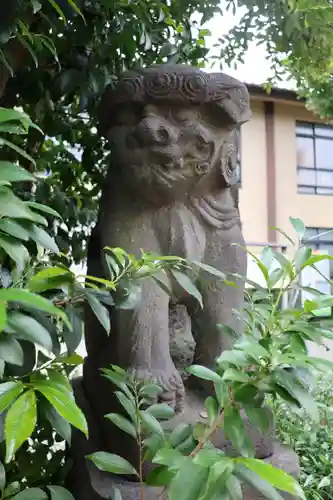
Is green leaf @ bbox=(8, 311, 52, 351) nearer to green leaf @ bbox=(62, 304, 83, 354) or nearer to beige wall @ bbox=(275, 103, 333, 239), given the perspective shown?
green leaf @ bbox=(62, 304, 83, 354)

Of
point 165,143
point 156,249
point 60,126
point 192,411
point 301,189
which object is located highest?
point 301,189

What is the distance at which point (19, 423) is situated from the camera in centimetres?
39

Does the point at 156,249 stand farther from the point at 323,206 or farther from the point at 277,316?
the point at 323,206

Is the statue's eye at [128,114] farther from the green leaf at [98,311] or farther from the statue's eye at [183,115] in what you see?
the green leaf at [98,311]

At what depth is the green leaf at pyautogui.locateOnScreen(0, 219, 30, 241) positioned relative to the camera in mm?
480

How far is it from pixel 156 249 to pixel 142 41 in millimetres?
540

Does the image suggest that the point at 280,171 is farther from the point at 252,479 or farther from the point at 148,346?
the point at 252,479

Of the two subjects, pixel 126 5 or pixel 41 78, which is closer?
pixel 126 5

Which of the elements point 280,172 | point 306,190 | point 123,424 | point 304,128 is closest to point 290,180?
point 280,172

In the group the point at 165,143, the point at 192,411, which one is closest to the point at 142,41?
the point at 165,143

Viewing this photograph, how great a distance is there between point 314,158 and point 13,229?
5364mm

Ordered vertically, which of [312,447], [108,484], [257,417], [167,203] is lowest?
[312,447]

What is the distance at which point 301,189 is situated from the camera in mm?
5379

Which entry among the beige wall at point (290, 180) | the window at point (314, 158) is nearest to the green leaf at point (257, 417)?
the beige wall at point (290, 180)
